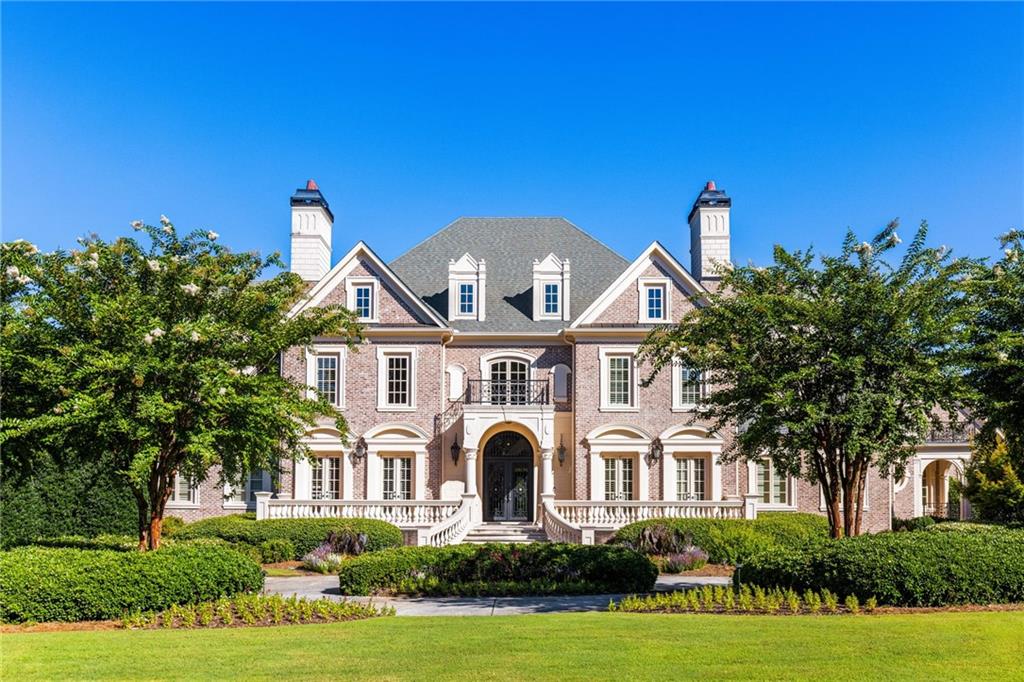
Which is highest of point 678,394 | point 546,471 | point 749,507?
point 678,394

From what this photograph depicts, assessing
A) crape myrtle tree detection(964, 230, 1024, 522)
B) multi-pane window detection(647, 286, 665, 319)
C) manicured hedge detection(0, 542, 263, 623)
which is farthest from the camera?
multi-pane window detection(647, 286, 665, 319)

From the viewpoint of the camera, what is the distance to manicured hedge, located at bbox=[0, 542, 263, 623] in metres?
13.9

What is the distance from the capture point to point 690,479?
30.2 m

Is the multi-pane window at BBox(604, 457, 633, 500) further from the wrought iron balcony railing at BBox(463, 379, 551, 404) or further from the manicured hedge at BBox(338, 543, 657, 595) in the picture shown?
the manicured hedge at BBox(338, 543, 657, 595)

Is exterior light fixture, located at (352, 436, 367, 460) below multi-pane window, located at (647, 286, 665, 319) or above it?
below

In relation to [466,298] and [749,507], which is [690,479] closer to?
[749,507]

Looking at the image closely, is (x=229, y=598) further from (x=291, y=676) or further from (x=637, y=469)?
(x=637, y=469)

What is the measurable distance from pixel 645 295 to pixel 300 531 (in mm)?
13060

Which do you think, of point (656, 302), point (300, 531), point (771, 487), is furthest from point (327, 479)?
point (771, 487)

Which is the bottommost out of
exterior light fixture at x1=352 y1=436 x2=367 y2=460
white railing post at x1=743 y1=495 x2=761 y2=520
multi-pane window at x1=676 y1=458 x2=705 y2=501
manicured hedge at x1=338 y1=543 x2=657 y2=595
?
manicured hedge at x1=338 y1=543 x2=657 y2=595

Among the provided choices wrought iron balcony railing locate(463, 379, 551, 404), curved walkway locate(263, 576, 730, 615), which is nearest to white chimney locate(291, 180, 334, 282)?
wrought iron balcony railing locate(463, 379, 551, 404)

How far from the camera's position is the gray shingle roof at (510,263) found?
32.4m

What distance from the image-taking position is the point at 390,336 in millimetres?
30516

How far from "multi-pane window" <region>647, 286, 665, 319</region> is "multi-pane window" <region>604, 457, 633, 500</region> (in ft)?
15.5
